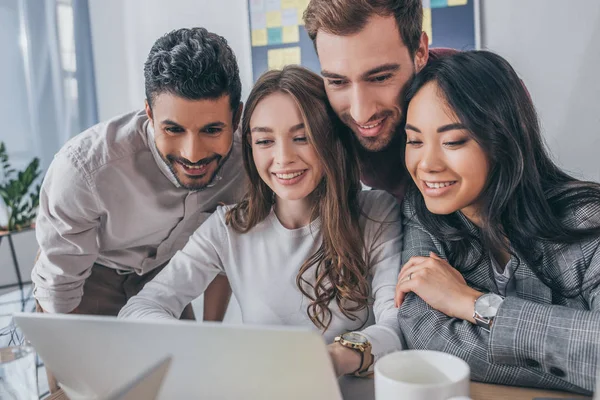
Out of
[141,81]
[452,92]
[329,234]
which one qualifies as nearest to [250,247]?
[329,234]

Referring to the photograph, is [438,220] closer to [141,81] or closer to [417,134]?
[417,134]

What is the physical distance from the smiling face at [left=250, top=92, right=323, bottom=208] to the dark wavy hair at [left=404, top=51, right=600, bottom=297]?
29 centimetres

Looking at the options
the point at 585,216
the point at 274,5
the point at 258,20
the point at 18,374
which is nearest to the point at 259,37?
the point at 258,20

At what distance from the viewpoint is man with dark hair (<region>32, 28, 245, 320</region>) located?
145cm

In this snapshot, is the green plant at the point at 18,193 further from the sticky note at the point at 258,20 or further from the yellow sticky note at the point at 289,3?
the yellow sticky note at the point at 289,3

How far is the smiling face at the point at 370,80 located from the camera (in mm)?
1353

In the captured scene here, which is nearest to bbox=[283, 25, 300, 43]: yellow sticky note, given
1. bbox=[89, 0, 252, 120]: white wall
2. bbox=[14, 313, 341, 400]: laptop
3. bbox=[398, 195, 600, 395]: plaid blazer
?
bbox=[89, 0, 252, 120]: white wall

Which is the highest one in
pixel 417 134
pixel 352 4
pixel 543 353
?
pixel 352 4

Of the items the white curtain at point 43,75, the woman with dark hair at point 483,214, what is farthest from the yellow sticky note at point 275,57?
the woman with dark hair at point 483,214

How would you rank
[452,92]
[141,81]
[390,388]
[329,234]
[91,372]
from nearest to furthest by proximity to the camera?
1. [390,388]
2. [91,372]
3. [452,92]
4. [329,234]
5. [141,81]

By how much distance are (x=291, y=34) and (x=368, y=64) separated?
1.94m

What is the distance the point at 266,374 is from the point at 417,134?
2.08ft

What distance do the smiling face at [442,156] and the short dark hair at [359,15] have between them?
319mm

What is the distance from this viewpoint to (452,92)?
1101mm
